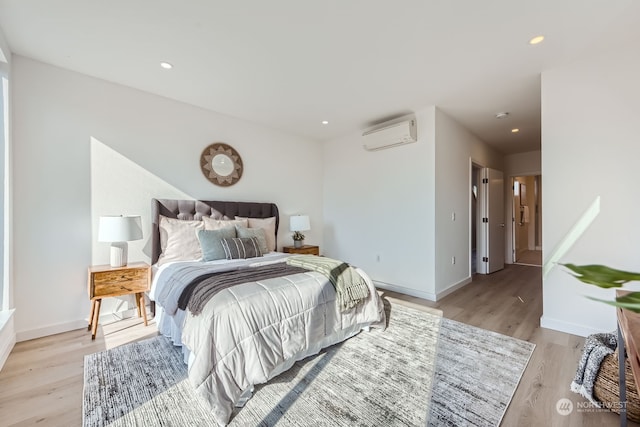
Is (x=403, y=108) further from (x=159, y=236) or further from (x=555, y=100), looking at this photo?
(x=159, y=236)

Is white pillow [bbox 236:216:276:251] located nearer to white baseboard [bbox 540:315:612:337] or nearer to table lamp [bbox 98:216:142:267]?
table lamp [bbox 98:216:142:267]

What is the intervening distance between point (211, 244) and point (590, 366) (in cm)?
323

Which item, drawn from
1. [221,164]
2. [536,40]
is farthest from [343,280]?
[536,40]

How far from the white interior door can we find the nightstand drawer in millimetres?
5371

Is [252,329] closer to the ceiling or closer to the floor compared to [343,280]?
closer to the floor

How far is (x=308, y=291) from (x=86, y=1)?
101 inches

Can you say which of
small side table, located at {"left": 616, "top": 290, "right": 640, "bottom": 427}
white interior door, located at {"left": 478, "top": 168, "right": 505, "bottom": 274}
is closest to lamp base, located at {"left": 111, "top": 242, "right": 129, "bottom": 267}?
small side table, located at {"left": 616, "top": 290, "right": 640, "bottom": 427}

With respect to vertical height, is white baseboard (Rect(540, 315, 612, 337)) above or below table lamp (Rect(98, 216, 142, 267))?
below

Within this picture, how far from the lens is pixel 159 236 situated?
3209 millimetres

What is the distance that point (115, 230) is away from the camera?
2689mm

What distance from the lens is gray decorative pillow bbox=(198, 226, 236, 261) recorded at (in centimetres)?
304

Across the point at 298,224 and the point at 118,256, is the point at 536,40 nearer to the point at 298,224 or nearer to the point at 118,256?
the point at 298,224

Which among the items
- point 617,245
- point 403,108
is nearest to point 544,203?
point 617,245

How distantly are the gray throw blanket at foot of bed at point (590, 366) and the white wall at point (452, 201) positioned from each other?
1859mm
